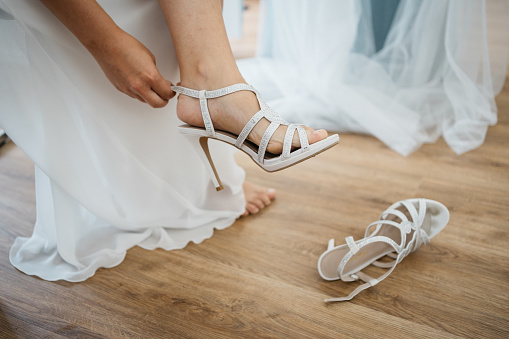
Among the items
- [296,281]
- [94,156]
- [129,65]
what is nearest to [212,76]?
[129,65]

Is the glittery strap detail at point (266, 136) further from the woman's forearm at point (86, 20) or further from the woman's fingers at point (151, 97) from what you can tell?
the woman's forearm at point (86, 20)

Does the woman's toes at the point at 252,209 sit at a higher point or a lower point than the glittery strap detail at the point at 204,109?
lower

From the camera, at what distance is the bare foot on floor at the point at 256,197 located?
3.65ft

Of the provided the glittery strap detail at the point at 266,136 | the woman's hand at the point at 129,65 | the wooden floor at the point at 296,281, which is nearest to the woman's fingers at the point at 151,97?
the woman's hand at the point at 129,65

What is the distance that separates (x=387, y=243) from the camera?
0.94 meters

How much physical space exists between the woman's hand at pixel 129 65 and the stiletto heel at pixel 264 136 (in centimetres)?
5

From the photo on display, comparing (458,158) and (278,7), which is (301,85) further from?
(458,158)

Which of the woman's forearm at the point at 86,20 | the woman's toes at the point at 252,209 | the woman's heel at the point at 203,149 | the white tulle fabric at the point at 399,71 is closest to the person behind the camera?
the woman's forearm at the point at 86,20

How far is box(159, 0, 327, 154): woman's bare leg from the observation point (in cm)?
85

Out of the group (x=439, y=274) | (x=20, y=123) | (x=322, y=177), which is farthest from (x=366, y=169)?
(x=20, y=123)

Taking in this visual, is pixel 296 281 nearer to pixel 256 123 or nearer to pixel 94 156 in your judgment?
A: pixel 256 123

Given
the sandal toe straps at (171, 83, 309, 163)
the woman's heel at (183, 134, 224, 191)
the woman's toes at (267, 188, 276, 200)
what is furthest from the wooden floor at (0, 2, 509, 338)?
the sandal toe straps at (171, 83, 309, 163)

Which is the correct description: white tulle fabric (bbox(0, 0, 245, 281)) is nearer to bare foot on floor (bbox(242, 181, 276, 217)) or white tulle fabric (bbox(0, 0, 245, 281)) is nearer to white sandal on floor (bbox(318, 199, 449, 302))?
bare foot on floor (bbox(242, 181, 276, 217))

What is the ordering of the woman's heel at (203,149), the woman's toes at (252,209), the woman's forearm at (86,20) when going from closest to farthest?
the woman's forearm at (86,20), the woman's heel at (203,149), the woman's toes at (252,209)
